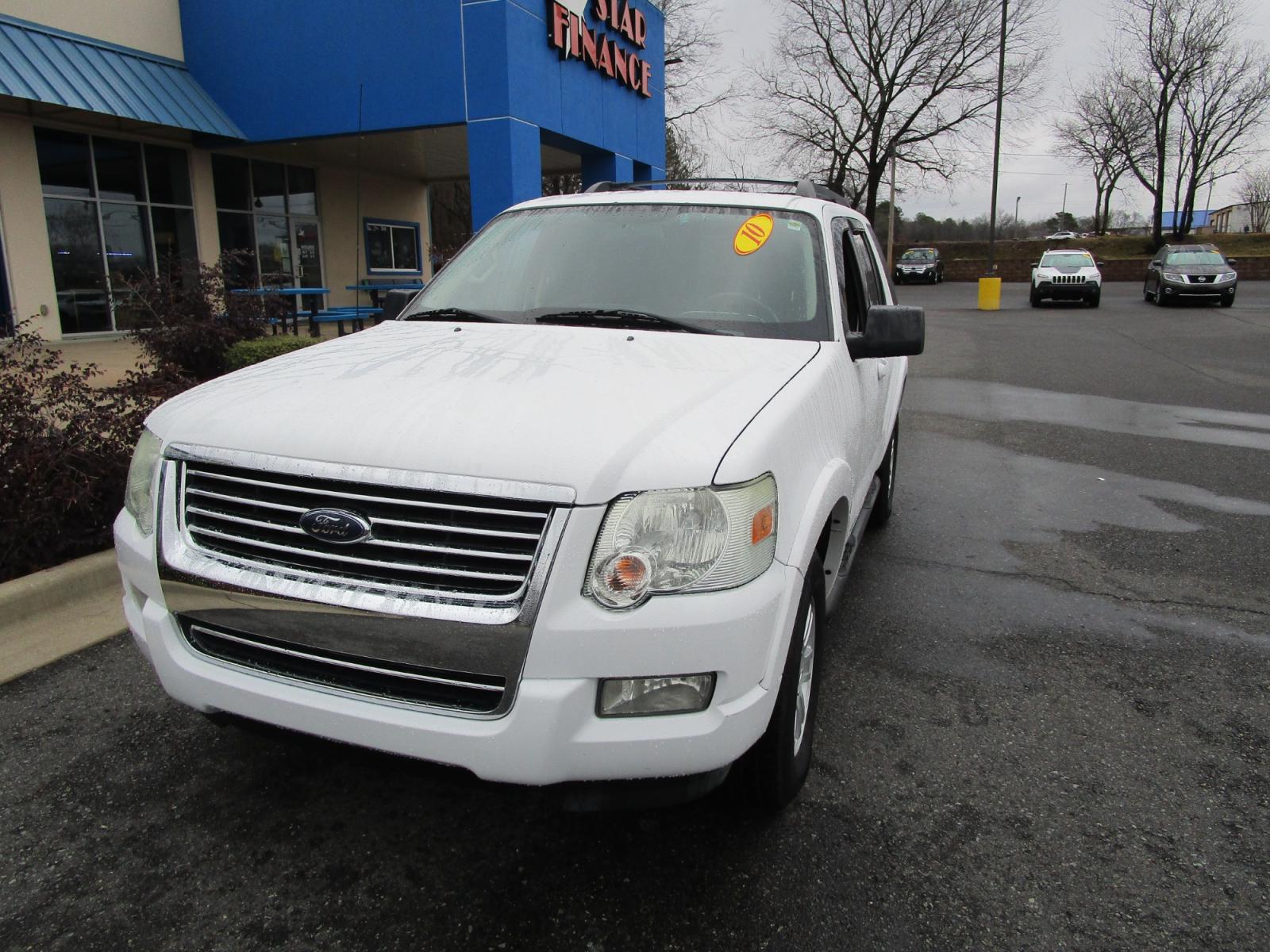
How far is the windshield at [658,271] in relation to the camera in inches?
132

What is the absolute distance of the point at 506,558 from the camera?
2064 millimetres

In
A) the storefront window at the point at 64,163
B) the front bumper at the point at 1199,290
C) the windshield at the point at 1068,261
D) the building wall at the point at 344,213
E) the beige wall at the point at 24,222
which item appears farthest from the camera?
the windshield at the point at 1068,261

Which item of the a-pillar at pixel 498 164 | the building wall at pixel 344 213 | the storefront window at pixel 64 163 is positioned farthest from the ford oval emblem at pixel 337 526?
the building wall at pixel 344 213

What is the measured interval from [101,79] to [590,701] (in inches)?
609

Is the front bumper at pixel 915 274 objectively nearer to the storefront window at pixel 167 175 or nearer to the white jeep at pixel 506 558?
the storefront window at pixel 167 175

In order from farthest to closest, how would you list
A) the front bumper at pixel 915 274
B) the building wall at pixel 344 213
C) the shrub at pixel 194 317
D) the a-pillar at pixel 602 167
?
the front bumper at pixel 915 274 < the building wall at pixel 344 213 < the a-pillar at pixel 602 167 < the shrub at pixel 194 317

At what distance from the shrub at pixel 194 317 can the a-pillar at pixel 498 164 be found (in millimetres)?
5542

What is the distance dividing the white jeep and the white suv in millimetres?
Answer: 26816

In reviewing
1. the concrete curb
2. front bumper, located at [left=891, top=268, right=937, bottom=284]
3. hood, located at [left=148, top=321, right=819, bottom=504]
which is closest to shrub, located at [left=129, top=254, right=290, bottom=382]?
the concrete curb

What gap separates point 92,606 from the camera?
4.22 m

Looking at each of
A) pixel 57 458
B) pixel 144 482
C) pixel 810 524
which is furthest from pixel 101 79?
pixel 810 524

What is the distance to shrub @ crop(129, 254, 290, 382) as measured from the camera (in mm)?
8328

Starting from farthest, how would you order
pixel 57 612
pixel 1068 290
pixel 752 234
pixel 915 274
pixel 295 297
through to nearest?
pixel 915 274
pixel 1068 290
pixel 295 297
pixel 57 612
pixel 752 234

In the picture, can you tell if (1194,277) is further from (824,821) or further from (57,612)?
(57,612)
